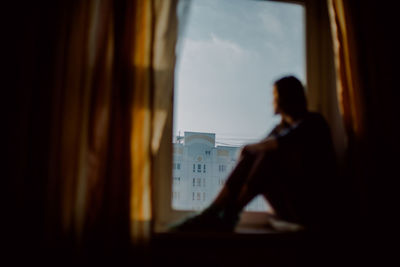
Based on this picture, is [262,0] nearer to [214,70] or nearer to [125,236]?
[214,70]

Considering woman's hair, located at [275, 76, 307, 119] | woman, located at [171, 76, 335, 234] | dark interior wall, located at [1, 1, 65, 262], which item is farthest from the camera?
woman's hair, located at [275, 76, 307, 119]

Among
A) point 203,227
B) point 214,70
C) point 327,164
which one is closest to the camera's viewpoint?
point 203,227

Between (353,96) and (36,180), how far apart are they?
1449mm

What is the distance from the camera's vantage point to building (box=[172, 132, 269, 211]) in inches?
72.1

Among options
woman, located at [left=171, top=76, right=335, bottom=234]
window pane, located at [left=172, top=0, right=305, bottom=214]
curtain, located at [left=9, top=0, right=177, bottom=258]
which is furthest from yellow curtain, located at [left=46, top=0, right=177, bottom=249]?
woman, located at [left=171, top=76, right=335, bottom=234]

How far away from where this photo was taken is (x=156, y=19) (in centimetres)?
167

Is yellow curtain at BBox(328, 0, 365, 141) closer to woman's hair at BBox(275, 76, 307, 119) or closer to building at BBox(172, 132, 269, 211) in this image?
woman's hair at BBox(275, 76, 307, 119)

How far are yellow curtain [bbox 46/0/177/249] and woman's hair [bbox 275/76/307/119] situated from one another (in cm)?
55

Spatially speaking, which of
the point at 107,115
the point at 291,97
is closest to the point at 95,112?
the point at 107,115

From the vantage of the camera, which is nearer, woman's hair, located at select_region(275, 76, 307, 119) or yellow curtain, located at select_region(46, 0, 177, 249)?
yellow curtain, located at select_region(46, 0, 177, 249)

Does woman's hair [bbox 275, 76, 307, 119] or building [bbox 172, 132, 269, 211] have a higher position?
woman's hair [bbox 275, 76, 307, 119]

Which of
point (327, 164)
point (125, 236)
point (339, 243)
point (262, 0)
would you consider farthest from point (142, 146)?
point (262, 0)

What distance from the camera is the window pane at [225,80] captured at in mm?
1860

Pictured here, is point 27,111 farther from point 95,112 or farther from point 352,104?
point 352,104
